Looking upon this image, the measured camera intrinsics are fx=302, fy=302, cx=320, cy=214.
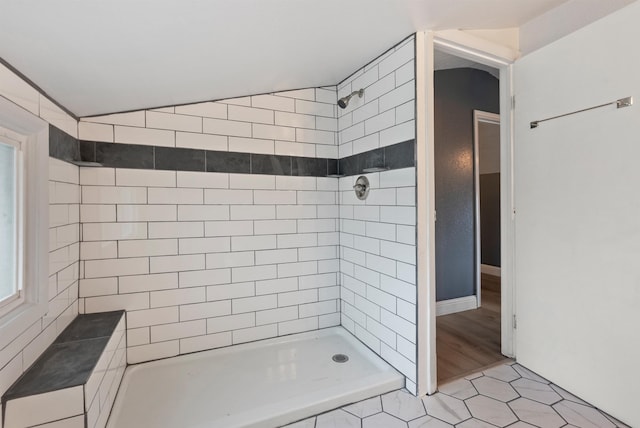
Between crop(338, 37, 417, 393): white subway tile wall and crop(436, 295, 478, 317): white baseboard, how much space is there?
1.05 m

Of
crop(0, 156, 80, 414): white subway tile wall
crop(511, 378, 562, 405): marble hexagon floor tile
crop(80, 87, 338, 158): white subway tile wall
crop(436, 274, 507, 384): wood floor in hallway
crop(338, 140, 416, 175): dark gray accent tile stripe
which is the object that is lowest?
crop(511, 378, 562, 405): marble hexagon floor tile

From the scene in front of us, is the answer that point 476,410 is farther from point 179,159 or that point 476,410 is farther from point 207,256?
point 179,159

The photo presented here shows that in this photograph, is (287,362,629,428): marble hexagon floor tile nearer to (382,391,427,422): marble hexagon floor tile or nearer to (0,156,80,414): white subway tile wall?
(382,391,427,422): marble hexagon floor tile

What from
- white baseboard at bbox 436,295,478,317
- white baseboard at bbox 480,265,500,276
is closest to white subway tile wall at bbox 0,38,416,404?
white baseboard at bbox 436,295,478,317

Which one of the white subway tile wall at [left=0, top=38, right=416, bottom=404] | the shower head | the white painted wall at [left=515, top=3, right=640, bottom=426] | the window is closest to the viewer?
the window

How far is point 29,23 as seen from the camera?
2.94 ft

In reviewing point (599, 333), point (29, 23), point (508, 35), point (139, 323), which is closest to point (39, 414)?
point (139, 323)

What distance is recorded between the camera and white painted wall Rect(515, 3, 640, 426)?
1.36 meters

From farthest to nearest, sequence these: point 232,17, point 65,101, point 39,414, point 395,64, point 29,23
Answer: point 395,64 < point 65,101 < point 232,17 < point 39,414 < point 29,23

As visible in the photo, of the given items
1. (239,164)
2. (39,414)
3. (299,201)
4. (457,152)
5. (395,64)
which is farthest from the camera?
(457,152)

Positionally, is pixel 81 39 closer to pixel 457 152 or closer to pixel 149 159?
pixel 149 159

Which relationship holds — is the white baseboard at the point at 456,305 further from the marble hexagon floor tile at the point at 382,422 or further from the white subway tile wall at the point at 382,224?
the marble hexagon floor tile at the point at 382,422

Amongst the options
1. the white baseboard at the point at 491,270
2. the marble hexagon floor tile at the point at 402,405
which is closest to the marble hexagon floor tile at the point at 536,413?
the marble hexagon floor tile at the point at 402,405

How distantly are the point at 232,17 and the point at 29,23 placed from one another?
61 cm
